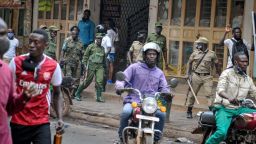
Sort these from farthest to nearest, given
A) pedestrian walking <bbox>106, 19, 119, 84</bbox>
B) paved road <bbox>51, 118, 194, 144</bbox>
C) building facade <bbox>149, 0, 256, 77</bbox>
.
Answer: pedestrian walking <bbox>106, 19, 119, 84</bbox> < building facade <bbox>149, 0, 256, 77</bbox> < paved road <bbox>51, 118, 194, 144</bbox>

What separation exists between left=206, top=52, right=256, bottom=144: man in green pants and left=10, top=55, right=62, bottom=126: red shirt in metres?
2.50

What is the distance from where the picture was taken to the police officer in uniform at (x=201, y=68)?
1167 cm

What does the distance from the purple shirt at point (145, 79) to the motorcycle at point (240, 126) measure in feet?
2.00

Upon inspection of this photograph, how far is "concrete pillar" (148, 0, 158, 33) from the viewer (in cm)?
1519

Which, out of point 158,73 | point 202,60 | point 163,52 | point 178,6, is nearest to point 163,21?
point 178,6

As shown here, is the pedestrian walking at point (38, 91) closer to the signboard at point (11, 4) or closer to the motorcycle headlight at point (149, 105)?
the motorcycle headlight at point (149, 105)

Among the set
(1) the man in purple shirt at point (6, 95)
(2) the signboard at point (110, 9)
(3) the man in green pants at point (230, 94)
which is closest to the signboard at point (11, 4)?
(2) the signboard at point (110, 9)

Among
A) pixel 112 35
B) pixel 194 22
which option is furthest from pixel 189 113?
pixel 112 35

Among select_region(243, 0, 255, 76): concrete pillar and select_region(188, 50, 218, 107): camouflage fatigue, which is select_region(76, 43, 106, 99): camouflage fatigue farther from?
select_region(243, 0, 255, 76): concrete pillar

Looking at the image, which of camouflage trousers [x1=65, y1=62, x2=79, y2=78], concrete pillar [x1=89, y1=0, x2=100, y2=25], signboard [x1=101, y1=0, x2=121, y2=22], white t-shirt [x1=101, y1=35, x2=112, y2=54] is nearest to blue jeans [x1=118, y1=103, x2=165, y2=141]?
camouflage trousers [x1=65, y1=62, x2=79, y2=78]

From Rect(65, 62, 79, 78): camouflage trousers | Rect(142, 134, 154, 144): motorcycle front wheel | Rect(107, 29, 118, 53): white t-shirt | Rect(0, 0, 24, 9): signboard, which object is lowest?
Rect(142, 134, 154, 144): motorcycle front wheel

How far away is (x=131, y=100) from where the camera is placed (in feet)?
23.3

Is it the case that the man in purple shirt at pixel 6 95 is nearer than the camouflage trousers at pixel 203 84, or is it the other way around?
the man in purple shirt at pixel 6 95

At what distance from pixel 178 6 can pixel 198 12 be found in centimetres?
77
